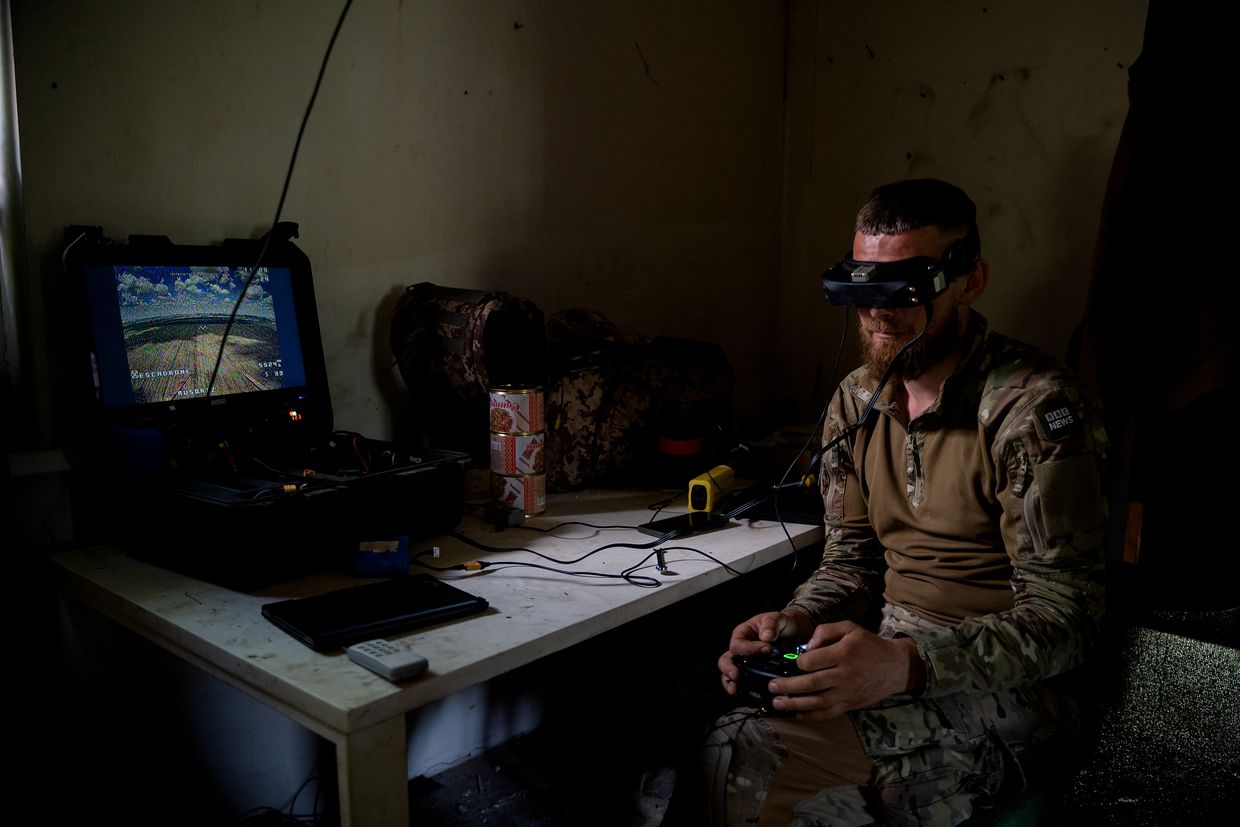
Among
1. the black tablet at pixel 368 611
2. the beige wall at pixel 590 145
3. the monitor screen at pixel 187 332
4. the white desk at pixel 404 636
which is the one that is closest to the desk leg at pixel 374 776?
the white desk at pixel 404 636

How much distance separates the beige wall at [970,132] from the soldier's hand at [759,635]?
1382 millimetres

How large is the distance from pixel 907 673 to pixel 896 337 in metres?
0.51

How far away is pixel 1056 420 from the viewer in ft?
4.06

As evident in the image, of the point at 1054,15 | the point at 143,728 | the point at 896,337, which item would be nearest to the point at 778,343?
the point at 1054,15

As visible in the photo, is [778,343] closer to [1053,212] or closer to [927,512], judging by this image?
[1053,212]

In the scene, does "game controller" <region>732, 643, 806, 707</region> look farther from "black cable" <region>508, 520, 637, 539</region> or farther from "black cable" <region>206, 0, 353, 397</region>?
"black cable" <region>206, 0, 353, 397</region>

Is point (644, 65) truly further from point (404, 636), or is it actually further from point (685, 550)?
point (404, 636)

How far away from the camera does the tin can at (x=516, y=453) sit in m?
1.60

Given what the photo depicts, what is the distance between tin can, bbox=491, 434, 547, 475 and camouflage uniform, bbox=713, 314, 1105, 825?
552 mm

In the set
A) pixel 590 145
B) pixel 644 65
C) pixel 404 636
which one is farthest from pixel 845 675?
pixel 644 65

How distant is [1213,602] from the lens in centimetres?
137

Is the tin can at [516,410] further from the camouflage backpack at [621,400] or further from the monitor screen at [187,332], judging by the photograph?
the monitor screen at [187,332]

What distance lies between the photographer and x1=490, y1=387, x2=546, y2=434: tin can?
1.58m

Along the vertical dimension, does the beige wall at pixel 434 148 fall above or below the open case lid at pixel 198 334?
above
